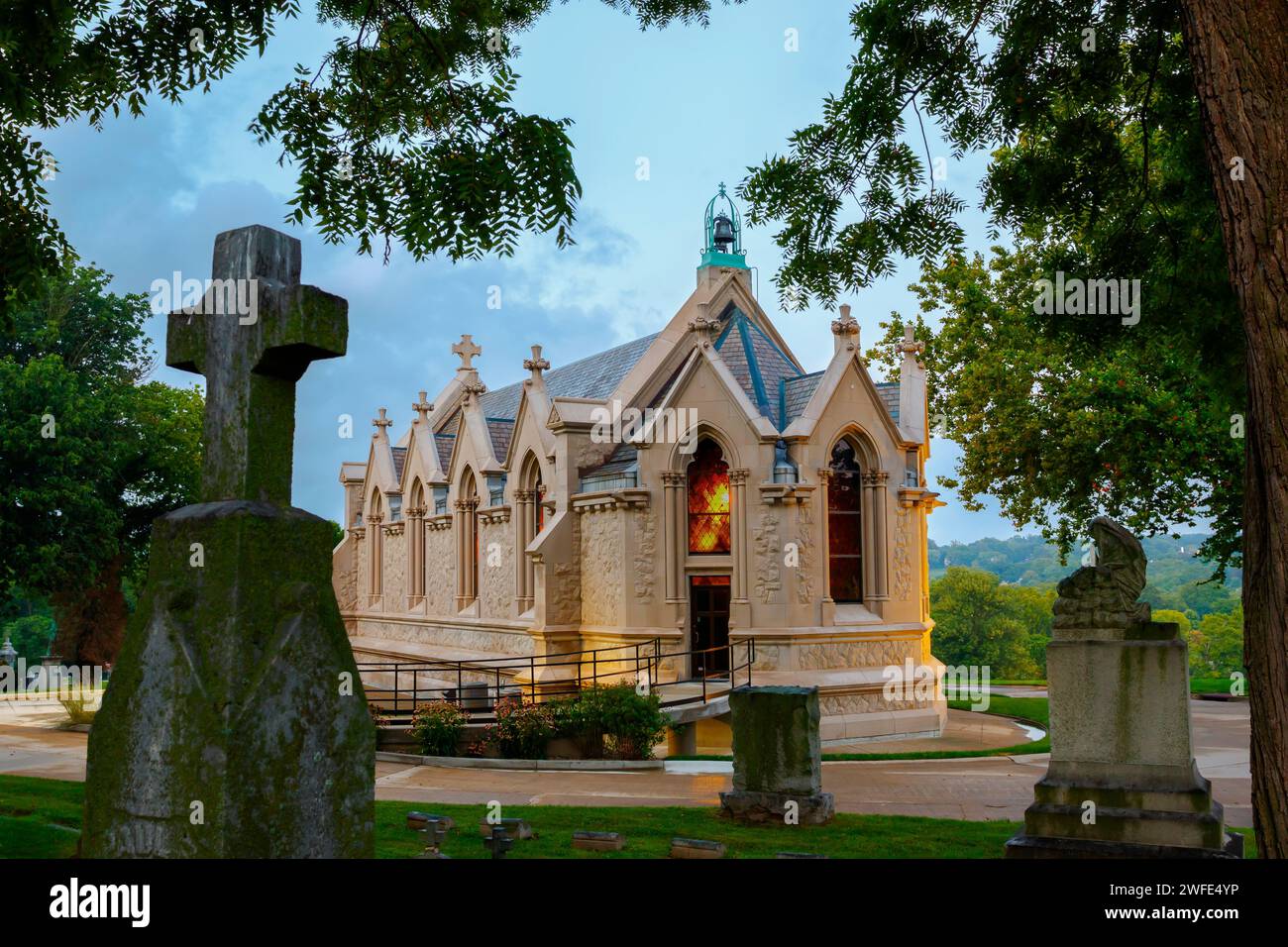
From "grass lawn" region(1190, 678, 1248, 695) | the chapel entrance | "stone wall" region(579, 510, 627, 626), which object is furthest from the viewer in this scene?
"grass lawn" region(1190, 678, 1248, 695)

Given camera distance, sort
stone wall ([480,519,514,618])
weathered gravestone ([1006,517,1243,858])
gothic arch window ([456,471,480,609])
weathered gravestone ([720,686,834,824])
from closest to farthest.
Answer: weathered gravestone ([1006,517,1243,858]) → weathered gravestone ([720,686,834,824]) → stone wall ([480,519,514,618]) → gothic arch window ([456,471,480,609])

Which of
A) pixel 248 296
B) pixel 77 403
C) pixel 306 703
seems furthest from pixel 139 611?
pixel 77 403

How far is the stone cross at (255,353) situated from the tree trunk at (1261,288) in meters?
4.19

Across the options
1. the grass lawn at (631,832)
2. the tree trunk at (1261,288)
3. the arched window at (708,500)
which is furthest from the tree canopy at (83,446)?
the tree trunk at (1261,288)

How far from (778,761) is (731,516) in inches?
448

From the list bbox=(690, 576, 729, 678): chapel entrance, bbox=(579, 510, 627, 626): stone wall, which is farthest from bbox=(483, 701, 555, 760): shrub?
bbox=(690, 576, 729, 678): chapel entrance

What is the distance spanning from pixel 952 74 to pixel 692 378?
13440 millimetres

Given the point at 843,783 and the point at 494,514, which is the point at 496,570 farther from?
the point at 843,783

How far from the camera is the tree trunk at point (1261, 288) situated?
497 cm

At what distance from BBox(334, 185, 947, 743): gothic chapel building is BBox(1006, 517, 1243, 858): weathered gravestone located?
12.8 meters

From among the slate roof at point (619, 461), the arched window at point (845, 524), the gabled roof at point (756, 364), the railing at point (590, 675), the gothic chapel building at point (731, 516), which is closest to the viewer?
the railing at point (590, 675)

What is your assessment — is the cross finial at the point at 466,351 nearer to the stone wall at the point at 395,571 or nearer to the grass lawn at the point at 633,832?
the stone wall at the point at 395,571

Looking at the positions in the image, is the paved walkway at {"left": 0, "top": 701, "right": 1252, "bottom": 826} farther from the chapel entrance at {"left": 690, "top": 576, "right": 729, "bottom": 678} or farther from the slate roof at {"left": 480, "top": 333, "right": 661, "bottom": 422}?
the slate roof at {"left": 480, "top": 333, "right": 661, "bottom": 422}

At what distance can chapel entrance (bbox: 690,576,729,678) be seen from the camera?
23875 millimetres
